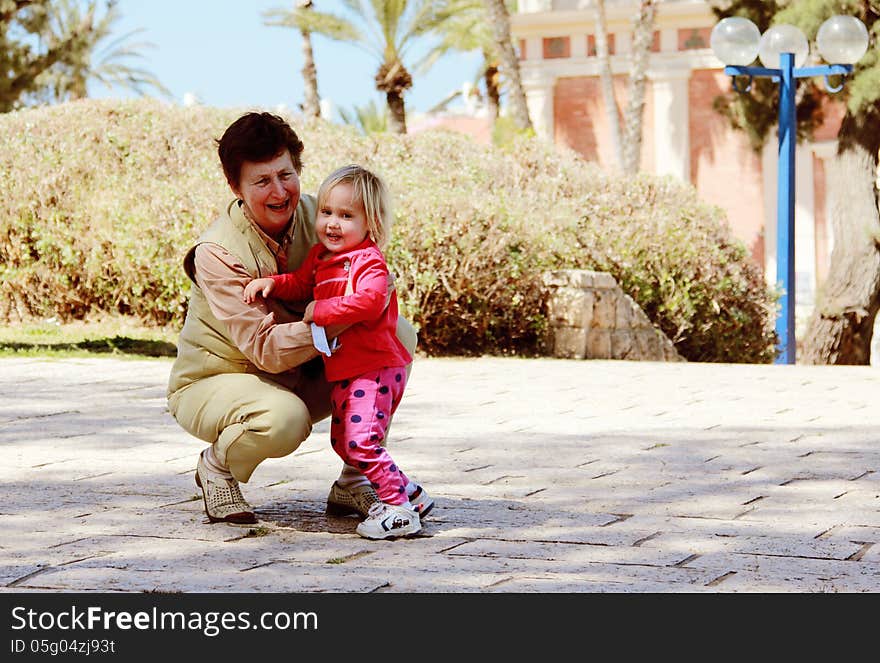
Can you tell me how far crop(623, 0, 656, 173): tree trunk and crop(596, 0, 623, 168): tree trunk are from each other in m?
0.73

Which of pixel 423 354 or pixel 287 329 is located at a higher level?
pixel 287 329

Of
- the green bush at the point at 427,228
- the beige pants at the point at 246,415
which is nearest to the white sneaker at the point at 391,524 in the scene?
the beige pants at the point at 246,415

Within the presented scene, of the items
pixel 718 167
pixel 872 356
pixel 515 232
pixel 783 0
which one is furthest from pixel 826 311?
pixel 718 167

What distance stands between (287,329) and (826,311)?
45.9 feet

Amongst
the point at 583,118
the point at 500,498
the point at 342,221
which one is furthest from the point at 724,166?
the point at 342,221

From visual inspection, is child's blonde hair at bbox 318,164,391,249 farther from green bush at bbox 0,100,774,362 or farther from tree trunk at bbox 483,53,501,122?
tree trunk at bbox 483,53,501,122

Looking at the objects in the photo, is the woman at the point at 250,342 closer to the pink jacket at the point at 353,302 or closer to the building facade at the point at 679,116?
the pink jacket at the point at 353,302

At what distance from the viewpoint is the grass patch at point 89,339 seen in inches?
418

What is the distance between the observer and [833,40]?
13.6 m

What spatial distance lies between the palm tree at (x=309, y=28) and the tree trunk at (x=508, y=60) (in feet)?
15.1

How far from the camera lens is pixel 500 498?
4.89 metres

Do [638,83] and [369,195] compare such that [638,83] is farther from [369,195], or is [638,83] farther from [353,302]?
[353,302]

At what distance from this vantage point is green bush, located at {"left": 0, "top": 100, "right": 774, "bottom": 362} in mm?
11031
